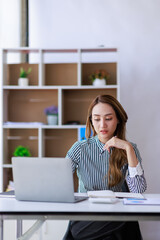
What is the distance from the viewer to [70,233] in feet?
6.72

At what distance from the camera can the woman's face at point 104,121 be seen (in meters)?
2.29

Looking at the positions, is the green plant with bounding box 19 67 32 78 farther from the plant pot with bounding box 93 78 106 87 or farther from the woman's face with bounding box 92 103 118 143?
the woman's face with bounding box 92 103 118 143

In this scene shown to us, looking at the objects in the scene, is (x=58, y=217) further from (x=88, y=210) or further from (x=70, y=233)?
(x=70, y=233)

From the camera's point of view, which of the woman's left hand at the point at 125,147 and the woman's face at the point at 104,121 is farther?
the woman's face at the point at 104,121

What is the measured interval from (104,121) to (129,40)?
91.0 inches

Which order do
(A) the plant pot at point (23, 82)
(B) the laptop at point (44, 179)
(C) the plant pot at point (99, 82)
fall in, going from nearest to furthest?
(B) the laptop at point (44, 179)
(C) the plant pot at point (99, 82)
(A) the plant pot at point (23, 82)

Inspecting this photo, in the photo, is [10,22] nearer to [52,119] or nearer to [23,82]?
[23,82]

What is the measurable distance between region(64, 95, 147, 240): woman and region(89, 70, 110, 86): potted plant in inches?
61.3

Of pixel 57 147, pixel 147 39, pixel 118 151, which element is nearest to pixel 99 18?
pixel 147 39

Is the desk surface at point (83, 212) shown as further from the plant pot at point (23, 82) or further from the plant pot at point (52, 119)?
the plant pot at point (23, 82)

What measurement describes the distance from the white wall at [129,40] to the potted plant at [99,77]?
15.8 inches

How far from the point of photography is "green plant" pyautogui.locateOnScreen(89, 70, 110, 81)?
13.1 feet

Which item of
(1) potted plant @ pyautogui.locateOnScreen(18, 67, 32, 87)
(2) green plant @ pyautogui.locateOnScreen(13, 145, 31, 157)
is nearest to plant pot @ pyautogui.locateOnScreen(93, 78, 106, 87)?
(1) potted plant @ pyautogui.locateOnScreen(18, 67, 32, 87)

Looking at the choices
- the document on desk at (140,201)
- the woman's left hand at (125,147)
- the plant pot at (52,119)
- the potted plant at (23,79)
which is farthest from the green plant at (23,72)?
the document on desk at (140,201)
